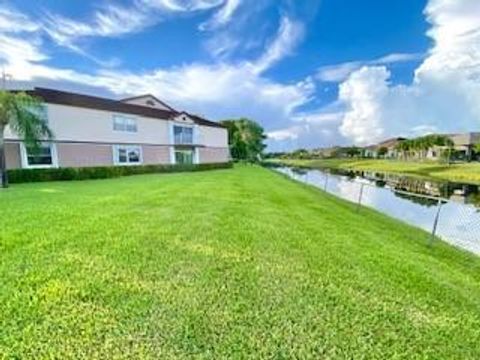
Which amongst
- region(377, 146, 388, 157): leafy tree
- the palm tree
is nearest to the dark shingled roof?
the palm tree

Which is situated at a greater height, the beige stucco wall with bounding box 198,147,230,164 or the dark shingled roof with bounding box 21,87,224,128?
the dark shingled roof with bounding box 21,87,224,128

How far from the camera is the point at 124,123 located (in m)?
32.3

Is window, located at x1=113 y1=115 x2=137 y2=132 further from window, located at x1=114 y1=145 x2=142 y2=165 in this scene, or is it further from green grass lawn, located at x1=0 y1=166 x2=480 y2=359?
green grass lawn, located at x1=0 y1=166 x2=480 y2=359

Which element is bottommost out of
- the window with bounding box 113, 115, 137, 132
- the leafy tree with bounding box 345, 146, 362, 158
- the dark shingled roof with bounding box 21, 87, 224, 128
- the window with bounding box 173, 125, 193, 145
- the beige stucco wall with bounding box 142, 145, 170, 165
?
the leafy tree with bounding box 345, 146, 362, 158

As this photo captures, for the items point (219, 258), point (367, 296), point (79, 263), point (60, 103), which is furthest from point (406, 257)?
point (60, 103)

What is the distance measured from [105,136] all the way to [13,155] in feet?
24.6

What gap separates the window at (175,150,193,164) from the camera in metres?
39.6

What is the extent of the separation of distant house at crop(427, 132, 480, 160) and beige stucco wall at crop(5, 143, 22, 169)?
67.9m

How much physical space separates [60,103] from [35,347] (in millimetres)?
26988

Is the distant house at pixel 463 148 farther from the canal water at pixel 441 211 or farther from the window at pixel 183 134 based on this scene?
the window at pixel 183 134

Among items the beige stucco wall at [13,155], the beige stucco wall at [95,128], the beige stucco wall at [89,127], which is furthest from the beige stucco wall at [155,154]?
the beige stucco wall at [13,155]

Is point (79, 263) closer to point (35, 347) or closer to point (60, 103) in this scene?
point (35, 347)

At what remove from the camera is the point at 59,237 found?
21.1ft

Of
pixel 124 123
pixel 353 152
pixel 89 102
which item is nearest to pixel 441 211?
pixel 124 123
